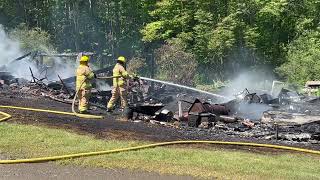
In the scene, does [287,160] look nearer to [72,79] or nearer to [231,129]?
[231,129]

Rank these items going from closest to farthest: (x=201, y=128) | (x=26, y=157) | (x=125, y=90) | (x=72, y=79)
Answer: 1. (x=26, y=157)
2. (x=201, y=128)
3. (x=125, y=90)
4. (x=72, y=79)

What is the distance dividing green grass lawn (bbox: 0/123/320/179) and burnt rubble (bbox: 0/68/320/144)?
3.25m

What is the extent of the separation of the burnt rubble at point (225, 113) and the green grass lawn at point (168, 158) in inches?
128

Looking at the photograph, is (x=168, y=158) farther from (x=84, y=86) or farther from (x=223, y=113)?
(x=223, y=113)

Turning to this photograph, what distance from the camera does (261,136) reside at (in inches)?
493

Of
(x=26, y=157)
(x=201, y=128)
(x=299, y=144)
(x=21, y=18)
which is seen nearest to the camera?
(x=26, y=157)

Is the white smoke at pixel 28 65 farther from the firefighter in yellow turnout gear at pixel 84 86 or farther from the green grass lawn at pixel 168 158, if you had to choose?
the green grass lawn at pixel 168 158

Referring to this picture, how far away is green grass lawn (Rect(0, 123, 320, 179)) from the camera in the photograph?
768 cm

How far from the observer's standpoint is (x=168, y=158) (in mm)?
8438

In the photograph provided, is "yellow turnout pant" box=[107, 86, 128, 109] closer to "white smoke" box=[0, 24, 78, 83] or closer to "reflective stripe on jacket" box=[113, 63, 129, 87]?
"reflective stripe on jacket" box=[113, 63, 129, 87]

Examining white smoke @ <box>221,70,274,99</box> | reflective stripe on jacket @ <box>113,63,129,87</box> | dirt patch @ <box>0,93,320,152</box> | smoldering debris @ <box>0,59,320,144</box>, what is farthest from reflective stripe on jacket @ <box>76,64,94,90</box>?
white smoke @ <box>221,70,274,99</box>

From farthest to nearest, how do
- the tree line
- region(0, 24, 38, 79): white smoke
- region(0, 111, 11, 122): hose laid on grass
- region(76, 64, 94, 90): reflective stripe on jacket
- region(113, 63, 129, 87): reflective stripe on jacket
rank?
the tree line < region(0, 24, 38, 79): white smoke < region(113, 63, 129, 87): reflective stripe on jacket < region(76, 64, 94, 90): reflective stripe on jacket < region(0, 111, 11, 122): hose laid on grass

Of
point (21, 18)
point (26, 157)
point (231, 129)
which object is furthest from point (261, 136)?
point (21, 18)

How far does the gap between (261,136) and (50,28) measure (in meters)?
38.1
